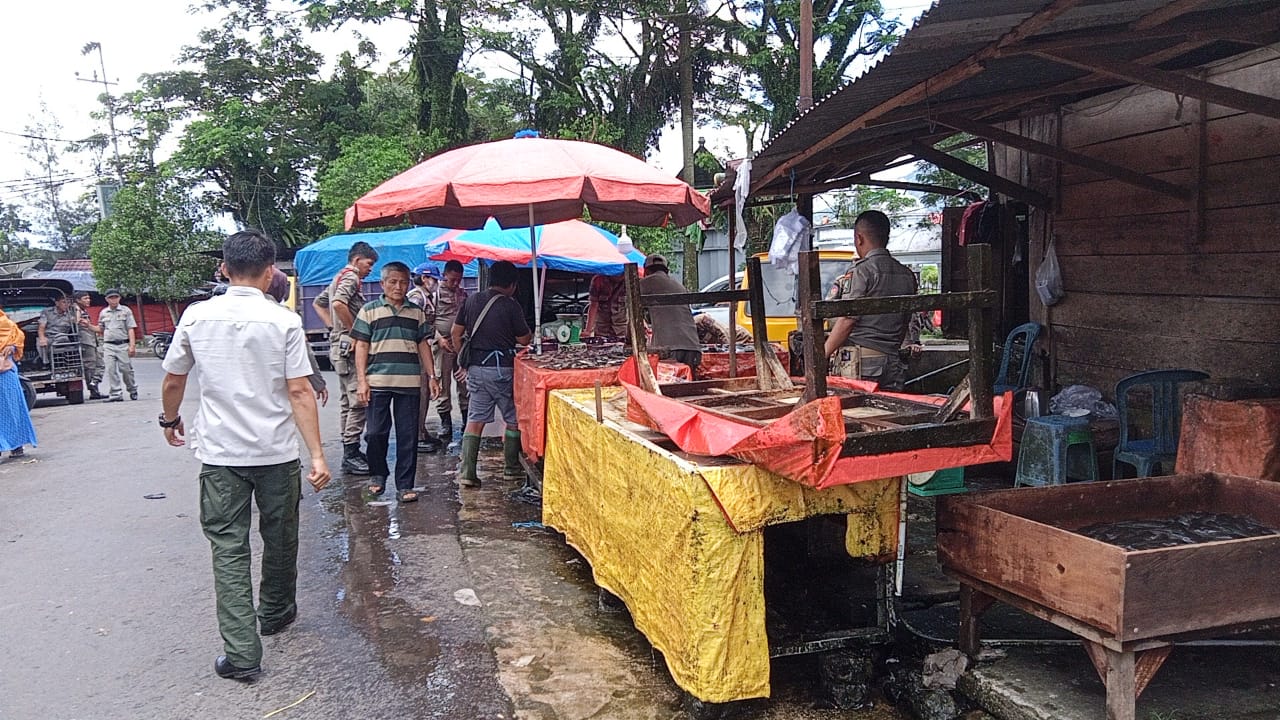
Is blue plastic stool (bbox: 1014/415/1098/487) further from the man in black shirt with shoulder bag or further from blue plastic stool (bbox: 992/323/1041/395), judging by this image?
the man in black shirt with shoulder bag

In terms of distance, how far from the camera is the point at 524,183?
546cm

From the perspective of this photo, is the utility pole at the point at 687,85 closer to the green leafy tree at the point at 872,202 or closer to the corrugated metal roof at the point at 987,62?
the green leafy tree at the point at 872,202

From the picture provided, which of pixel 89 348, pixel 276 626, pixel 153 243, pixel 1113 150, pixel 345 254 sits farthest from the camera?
pixel 153 243

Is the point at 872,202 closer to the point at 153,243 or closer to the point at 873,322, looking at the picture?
the point at 873,322

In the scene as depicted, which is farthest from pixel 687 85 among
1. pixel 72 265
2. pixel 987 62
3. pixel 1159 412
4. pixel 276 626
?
pixel 72 265

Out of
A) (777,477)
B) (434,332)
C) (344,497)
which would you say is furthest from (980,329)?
(434,332)

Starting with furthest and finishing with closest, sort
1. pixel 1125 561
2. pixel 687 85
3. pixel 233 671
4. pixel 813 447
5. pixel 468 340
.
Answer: pixel 687 85
pixel 468 340
pixel 233 671
pixel 813 447
pixel 1125 561

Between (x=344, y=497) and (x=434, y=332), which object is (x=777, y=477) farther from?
(x=434, y=332)

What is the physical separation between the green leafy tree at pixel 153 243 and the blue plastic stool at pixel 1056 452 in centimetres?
2386

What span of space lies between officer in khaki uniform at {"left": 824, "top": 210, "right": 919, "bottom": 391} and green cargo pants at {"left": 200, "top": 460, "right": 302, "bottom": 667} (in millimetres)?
3097

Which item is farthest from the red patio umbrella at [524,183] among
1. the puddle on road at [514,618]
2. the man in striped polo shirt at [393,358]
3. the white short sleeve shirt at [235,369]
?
the puddle on road at [514,618]

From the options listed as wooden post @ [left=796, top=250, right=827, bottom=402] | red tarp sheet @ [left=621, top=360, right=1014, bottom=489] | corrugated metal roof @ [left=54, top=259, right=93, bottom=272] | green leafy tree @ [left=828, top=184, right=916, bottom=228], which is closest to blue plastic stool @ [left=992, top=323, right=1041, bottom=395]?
red tarp sheet @ [left=621, top=360, right=1014, bottom=489]

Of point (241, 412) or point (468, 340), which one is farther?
point (468, 340)

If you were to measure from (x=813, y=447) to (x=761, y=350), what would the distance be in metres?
1.74
